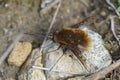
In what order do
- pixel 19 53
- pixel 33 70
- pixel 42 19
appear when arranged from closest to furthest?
pixel 33 70 → pixel 19 53 → pixel 42 19

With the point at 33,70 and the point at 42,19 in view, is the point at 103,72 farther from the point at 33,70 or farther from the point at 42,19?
the point at 42,19

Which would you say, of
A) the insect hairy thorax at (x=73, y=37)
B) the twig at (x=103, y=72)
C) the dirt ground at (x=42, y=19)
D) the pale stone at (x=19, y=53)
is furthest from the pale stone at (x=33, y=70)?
the twig at (x=103, y=72)

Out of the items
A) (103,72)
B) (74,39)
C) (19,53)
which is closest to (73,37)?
(74,39)

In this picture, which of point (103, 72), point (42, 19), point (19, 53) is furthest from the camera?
point (42, 19)

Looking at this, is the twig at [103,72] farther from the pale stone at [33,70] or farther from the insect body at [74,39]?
the pale stone at [33,70]

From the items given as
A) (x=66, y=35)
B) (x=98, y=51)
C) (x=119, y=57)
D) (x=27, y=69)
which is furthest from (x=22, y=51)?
(x=119, y=57)

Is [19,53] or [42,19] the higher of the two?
[42,19]

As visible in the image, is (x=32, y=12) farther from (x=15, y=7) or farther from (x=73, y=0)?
(x=73, y=0)
